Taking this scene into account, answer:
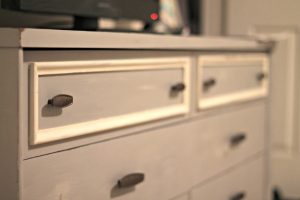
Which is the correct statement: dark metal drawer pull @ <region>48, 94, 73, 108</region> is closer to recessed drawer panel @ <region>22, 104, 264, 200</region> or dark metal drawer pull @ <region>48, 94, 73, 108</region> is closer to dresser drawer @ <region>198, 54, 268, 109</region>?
recessed drawer panel @ <region>22, 104, 264, 200</region>

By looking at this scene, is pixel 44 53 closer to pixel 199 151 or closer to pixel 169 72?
pixel 169 72

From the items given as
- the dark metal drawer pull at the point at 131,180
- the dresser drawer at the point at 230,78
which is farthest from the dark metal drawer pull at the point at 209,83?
the dark metal drawer pull at the point at 131,180

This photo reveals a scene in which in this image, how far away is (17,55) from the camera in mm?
718

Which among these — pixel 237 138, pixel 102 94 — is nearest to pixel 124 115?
pixel 102 94

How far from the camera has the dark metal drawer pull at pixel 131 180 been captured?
0.95 m

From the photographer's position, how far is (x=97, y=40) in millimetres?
857

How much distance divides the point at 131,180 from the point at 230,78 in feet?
1.94

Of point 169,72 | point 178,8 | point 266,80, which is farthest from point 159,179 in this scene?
point 178,8

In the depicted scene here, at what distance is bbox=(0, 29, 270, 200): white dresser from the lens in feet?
2.43

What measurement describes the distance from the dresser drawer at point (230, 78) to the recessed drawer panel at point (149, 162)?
0.06 m

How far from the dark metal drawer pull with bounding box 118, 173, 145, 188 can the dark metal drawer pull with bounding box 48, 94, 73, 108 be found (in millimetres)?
251

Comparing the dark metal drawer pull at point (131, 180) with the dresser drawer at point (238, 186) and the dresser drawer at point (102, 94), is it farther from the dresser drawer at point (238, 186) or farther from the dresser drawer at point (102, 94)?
the dresser drawer at point (238, 186)

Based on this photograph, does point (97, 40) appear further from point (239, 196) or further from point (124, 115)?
point (239, 196)

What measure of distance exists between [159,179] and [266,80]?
75 centimetres
